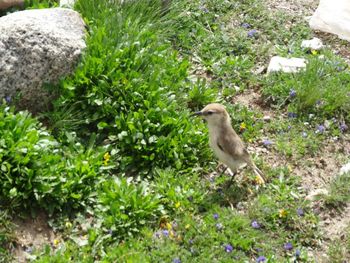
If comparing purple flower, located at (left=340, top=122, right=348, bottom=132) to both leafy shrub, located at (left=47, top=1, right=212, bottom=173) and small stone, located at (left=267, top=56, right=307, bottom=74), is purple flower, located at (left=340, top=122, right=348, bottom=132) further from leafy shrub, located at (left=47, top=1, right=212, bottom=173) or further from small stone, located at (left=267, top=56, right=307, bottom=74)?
leafy shrub, located at (left=47, top=1, right=212, bottom=173)

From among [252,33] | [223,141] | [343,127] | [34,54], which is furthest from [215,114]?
[252,33]

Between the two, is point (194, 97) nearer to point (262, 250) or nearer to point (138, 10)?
point (138, 10)

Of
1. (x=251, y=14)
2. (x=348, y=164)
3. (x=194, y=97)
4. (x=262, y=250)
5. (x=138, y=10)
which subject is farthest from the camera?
(x=251, y=14)

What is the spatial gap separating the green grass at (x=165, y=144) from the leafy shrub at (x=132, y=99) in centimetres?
1

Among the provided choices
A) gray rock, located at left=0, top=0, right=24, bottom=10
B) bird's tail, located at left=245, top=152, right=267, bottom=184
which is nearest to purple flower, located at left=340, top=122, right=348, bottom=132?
bird's tail, located at left=245, top=152, right=267, bottom=184

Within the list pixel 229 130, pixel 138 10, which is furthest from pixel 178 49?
pixel 229 130

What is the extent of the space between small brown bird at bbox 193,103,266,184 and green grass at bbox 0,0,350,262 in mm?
303

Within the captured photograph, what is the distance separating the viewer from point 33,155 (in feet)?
20.3

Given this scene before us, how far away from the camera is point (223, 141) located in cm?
674

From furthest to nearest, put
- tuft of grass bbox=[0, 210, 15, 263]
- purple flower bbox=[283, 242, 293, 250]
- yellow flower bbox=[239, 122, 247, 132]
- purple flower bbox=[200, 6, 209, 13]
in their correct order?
purple flower bbox=[200, 6, 209, 13]
yellow flower bbox=[239, 122, 247, 132]
purple flower bbox=[283, 242, 293, 250]
tuft of grass bbox=[0, 210, 15, 263]

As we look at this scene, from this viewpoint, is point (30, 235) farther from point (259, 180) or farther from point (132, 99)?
point (259, 180)

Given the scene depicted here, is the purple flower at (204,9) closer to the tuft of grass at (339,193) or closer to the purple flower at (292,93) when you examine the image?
the purple flower at (292,93)

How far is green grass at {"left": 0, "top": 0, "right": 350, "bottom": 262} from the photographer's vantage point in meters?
6.10

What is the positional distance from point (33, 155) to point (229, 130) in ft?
6.90
